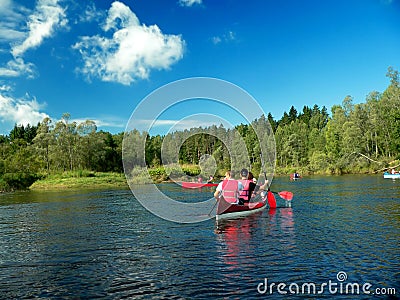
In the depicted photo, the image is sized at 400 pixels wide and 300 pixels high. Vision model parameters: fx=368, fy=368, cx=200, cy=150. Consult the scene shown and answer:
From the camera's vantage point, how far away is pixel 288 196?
2519cm

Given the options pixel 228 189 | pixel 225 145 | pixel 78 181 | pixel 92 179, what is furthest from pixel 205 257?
pixel 225 145

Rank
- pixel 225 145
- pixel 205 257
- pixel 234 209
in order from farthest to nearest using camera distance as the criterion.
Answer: pixel 225 145, pixel 234 209, pixel 205 257

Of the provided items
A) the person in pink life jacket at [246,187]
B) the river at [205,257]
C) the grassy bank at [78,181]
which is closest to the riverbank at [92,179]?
the grassy bank at [78,181]

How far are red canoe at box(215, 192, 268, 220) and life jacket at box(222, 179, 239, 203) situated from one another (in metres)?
0.30

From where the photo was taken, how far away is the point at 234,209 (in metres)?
20.4

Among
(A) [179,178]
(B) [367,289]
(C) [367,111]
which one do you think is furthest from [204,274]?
(C) [367,111]

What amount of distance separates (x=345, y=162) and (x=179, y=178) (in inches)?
1382

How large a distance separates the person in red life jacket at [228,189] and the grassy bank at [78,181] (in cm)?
4128

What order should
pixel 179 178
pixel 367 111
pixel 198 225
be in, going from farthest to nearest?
pixel 367 111 < pixel 179 178 < pixel 198 225

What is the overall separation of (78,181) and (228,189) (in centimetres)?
4565

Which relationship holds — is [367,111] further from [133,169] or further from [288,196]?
[288,196]

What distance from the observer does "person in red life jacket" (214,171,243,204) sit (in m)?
19.7

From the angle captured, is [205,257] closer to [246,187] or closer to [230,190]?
[230,190]

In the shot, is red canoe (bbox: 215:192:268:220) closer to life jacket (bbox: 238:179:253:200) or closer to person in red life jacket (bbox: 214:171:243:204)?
person in red life jacket (bbox: 214:171:243:204)
